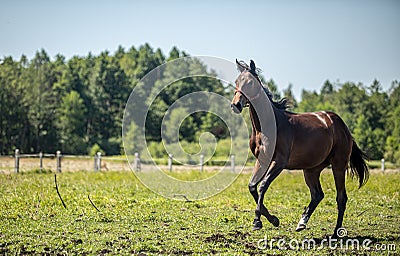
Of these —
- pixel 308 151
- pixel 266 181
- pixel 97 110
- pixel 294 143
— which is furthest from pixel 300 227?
pixel 97 110

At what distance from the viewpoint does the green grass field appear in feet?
25.3

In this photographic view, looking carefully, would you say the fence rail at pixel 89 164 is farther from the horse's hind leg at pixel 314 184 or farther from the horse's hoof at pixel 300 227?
the horse's hoof at pixel 300 227

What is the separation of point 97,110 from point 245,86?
52211 mm

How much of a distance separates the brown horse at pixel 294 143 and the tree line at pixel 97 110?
28.0 meters

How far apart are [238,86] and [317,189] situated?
2.90 m

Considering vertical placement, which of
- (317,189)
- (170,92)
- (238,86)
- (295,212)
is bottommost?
(295,212)

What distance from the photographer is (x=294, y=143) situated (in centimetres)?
916

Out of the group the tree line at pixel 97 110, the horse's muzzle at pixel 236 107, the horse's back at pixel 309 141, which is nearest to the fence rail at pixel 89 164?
the tree line at pixel 97 110

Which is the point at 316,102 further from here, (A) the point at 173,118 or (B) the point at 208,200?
(B) the point at 208,200

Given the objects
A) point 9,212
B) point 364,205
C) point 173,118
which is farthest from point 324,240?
point 173,118

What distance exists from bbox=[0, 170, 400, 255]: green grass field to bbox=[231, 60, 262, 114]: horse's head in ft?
7.69

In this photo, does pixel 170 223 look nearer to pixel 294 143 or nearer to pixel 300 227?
pixel 300 227

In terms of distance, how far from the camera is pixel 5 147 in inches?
1911

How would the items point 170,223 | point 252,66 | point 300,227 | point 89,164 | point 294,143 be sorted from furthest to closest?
1. point 89,164
2. point 170,223
3. point 300,227
4. point 294,143
5. point 252,66
